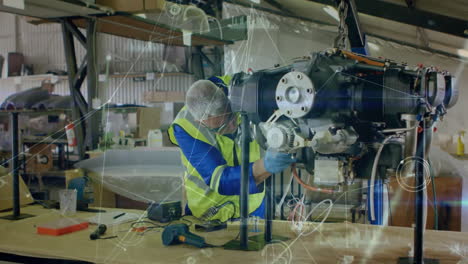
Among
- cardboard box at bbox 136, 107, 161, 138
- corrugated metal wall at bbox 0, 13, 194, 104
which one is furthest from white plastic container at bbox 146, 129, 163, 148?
corrugated metal wall at bbox 0, 13, 194, 104

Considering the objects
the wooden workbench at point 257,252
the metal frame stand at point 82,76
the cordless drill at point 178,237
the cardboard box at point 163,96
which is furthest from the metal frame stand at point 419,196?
the metal frame stand at point 82,76

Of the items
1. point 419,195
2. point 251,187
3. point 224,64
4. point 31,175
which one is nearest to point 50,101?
point 31,175

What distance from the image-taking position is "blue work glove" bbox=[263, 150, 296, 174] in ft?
3.67

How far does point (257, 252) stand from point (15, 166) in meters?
1.02

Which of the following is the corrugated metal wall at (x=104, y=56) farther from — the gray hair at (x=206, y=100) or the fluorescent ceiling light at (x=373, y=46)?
the fluorescent ceiling light at (x=373, y=46)

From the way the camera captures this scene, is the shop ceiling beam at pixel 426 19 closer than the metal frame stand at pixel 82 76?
Yes

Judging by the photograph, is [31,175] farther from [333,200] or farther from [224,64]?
[333,200]

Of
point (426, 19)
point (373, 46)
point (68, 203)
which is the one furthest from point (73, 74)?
point (426, 19)

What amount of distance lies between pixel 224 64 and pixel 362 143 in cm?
69

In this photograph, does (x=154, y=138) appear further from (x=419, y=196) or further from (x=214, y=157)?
(x=419, y=196)

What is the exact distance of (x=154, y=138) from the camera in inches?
68.2

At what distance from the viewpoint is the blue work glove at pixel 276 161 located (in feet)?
3.67

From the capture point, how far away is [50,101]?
1828 millimetres

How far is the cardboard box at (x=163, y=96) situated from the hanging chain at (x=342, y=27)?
574mm
